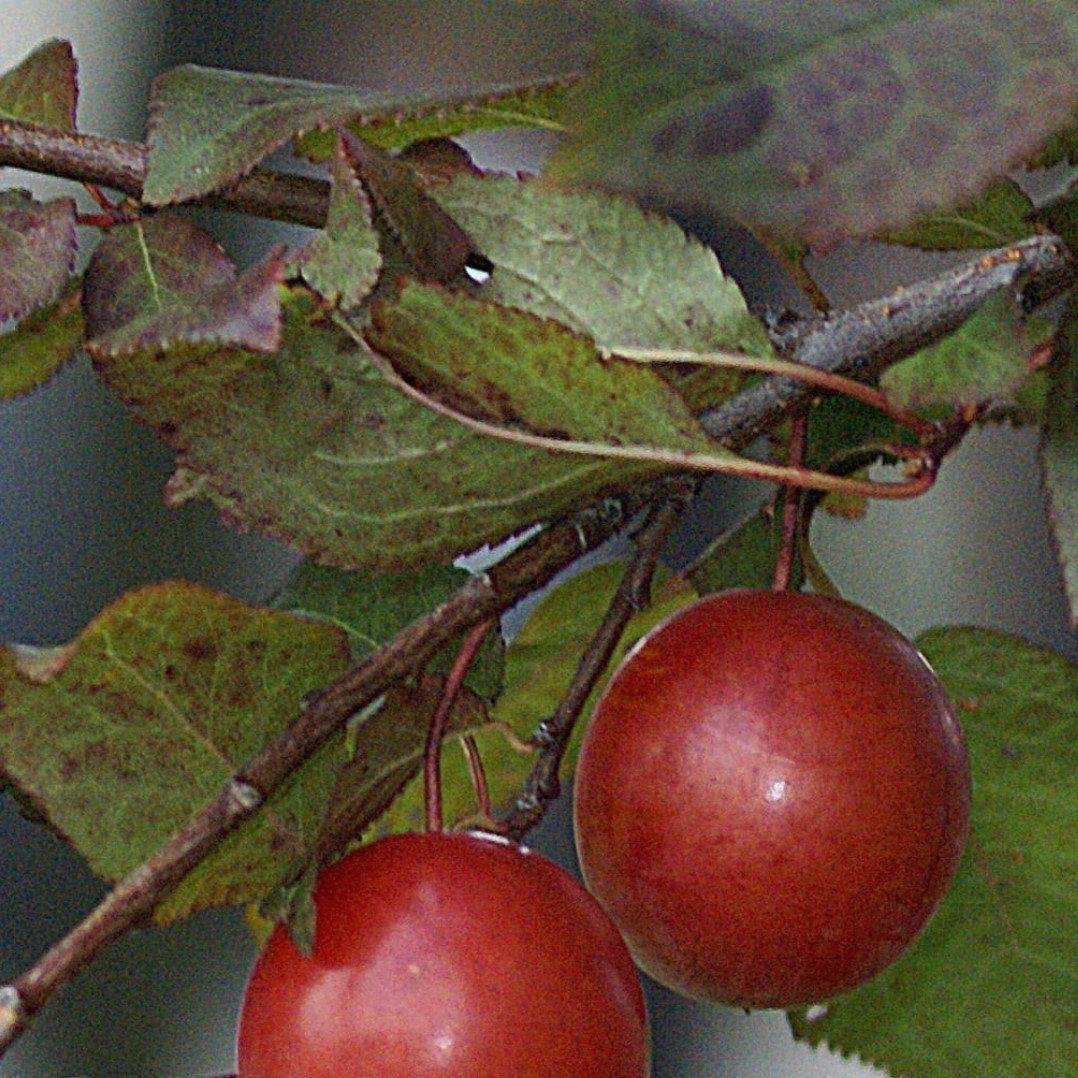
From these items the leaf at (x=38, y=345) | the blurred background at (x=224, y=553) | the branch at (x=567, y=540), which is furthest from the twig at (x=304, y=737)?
the blurred background at (x=224, y=553)

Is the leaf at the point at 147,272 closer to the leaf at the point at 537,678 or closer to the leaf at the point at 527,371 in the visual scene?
the leaf at the point at 527,371

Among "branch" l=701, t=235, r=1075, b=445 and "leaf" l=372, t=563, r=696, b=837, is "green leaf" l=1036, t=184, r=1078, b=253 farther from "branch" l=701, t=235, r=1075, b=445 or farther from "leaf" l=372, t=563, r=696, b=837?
"leaf" l=372, t=563, r=696, b=837

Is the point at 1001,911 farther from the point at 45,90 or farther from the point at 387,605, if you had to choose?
the point at 45,90

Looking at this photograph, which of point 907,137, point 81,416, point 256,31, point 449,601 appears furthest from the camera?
point 81,416

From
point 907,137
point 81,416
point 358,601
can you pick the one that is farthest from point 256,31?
point 907,137

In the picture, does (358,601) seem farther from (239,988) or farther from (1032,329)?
(239,988)

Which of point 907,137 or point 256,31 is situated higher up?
point 907,137

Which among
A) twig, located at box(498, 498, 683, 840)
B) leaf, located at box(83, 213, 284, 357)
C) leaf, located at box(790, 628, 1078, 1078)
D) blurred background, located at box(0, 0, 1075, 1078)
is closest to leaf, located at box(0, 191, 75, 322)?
leaf, located at box(83, 213, 284, 357)
